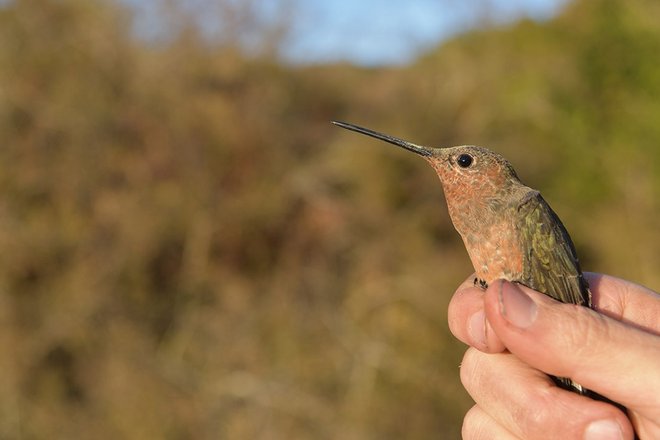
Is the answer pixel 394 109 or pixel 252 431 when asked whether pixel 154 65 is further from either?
pixel 252 431

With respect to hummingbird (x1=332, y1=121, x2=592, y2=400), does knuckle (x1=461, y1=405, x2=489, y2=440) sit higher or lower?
lower

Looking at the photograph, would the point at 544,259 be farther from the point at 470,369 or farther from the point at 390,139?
the point at 390,139

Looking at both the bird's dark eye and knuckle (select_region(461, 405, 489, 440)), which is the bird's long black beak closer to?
the bird's dark eye

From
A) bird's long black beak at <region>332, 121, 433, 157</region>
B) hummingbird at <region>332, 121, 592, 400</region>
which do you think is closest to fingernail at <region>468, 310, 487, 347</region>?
hummingbird at <region>332, 121, 592, 400</region>

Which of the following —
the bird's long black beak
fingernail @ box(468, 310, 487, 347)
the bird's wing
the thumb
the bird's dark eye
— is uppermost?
the bird's long black beak

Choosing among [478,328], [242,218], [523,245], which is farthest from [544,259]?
[242,218]
